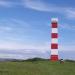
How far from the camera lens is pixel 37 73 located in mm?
11031

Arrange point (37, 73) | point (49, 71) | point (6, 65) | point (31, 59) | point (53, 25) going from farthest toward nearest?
point (53, 25)
point (31, 59)
point (6, 65)
point (49, 71)
point (37, 73)

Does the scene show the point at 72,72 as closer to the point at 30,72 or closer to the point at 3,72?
the point at 30,72

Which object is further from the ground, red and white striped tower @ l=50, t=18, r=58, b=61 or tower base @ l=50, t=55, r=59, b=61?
red and white striped tower @ l=50, t=18, r=58, b=61

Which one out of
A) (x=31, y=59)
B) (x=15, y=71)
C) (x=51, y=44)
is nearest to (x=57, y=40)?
(x=51, y=44)

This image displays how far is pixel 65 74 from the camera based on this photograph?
11.5 metres

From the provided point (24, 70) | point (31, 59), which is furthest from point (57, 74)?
point (31, 59)

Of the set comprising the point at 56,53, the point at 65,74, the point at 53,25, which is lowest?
the point at 65,74

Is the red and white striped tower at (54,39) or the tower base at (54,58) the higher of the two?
the red and white striped tower at (54,39)

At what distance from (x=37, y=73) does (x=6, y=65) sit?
2.32 m

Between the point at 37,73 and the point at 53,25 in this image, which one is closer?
the point at 37,73

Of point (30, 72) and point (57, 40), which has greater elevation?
point (57, 40)

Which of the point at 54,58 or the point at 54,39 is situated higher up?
the point at 54,39

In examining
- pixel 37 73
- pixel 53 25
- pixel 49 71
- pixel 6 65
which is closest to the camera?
pixel 37 73

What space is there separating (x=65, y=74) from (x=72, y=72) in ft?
1.80
